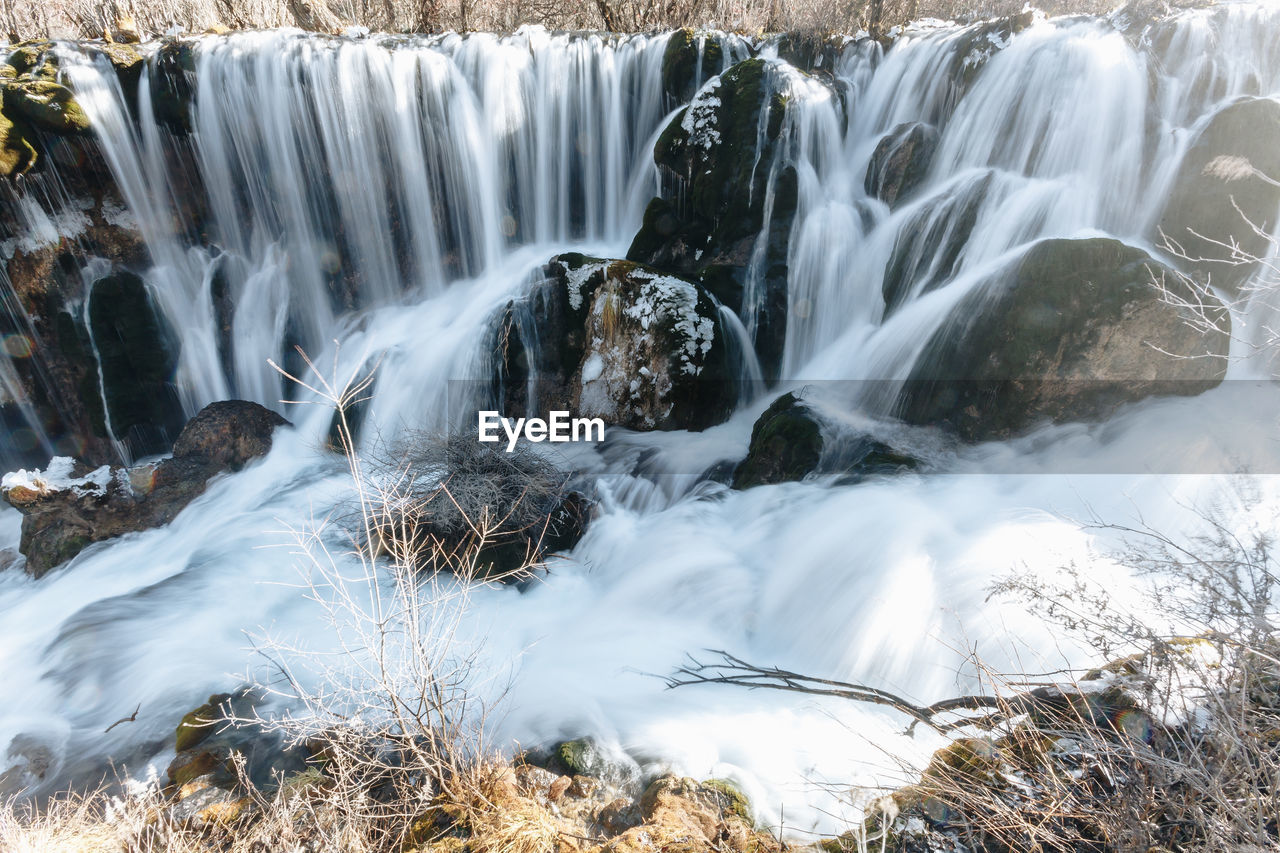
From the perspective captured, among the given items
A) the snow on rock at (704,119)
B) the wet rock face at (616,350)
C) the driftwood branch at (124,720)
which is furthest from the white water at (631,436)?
the snow on rock at (704,119)

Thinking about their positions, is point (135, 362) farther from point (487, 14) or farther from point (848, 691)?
point (487, 14)

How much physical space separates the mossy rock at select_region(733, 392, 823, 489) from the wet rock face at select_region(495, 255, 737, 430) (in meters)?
1.04

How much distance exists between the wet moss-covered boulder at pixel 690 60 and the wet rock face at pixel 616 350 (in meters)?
4.16

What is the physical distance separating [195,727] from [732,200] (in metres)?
7.63

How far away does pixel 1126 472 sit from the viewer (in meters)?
4.94

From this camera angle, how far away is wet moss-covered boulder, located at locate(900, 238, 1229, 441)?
5152 mm

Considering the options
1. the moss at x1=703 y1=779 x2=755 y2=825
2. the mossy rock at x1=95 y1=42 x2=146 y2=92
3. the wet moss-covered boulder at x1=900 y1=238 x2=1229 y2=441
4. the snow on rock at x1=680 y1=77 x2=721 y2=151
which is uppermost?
the mossy rock at x1=95 y1=42 x2=146 y2=92

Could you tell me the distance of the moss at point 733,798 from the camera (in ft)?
10.4

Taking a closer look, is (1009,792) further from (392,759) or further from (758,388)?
(758,388)

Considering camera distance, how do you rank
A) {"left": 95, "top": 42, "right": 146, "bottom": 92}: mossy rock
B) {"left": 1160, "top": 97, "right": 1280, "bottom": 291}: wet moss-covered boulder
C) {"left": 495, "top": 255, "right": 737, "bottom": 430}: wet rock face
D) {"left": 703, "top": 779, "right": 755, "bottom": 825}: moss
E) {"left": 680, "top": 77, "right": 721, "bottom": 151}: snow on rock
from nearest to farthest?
{"left": 703, "top": 779, "right": 755, "bottom": 825}: moss < {"left": 1160, "top": 97, "right": 1280, "bottom": 291}: wet moss-covered boulder < {"left": 495, "top": 255, "right": 737, "bottom": 430}: wet rock face < {"left": 680, "top": 77, "right": 721, "bottom": 151}: snow on rock < {"left": 95, "top": 42, "right": 146, "bottom": 92}: mossy rock

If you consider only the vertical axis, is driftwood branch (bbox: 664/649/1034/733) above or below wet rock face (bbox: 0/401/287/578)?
above

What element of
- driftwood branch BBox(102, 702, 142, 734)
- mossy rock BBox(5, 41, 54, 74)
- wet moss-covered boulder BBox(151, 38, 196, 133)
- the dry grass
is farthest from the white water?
the dry grass

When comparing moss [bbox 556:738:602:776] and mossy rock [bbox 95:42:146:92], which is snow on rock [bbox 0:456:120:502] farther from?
moss [bbox 556:738:602:776]

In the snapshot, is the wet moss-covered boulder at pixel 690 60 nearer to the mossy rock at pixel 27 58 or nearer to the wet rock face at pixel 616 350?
the wet rock face at pixel 616 350
